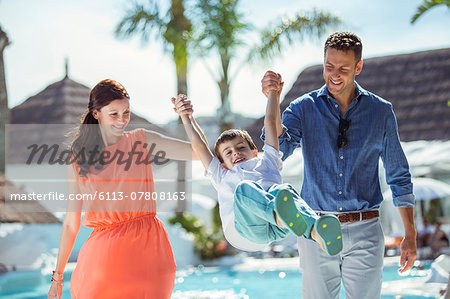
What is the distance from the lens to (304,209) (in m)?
2.73

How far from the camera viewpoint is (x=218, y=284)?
1040cm

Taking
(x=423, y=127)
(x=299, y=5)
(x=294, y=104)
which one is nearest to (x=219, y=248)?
(x=299, y=5)

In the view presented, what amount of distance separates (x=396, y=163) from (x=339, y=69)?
0.60 metres

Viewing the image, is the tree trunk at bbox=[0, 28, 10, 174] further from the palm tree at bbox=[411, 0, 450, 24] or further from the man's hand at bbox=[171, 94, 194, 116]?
the man's hand at bbox=[171, 94, 194, 116]

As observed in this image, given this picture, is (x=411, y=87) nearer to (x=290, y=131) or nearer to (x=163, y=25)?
(x=163, y=25)

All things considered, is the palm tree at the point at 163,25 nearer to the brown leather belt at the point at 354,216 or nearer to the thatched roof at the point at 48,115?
the thatched roof at the point at 48,115

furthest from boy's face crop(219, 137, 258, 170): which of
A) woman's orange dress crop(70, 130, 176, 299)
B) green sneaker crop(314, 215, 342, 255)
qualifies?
green sneaker crop(314, 215, 342, 255)

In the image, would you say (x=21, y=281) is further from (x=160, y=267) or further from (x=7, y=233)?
(x=160, y=267)

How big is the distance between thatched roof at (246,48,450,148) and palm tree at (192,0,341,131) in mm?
3774

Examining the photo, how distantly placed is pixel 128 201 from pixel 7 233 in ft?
28.7

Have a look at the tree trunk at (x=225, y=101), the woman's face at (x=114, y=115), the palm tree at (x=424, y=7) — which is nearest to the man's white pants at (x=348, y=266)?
the woman's face at (x=114, y=115)

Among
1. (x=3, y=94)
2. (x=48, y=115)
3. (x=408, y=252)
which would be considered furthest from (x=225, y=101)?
(x=408, y=252)

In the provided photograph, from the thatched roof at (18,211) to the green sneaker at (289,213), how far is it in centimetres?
989

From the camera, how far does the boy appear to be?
8.60ft
